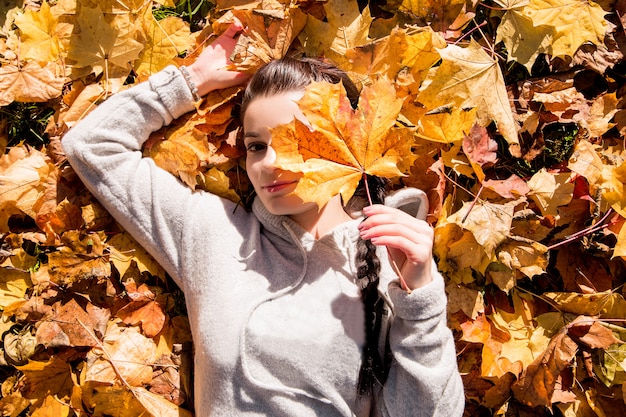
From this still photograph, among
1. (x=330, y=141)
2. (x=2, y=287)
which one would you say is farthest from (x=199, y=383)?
(x=330, y=141)

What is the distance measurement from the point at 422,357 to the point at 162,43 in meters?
1.40

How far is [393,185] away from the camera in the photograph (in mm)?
2014

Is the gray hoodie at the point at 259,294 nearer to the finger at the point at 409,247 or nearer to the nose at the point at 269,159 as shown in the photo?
the finger at the point at 409,247

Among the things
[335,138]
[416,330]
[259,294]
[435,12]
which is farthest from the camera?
[435,12]

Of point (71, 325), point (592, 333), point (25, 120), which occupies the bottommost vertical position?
point (592, 333)

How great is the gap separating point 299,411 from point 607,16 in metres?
1.82

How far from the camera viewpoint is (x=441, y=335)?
1.67 metres

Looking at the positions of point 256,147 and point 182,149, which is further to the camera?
point 182,149

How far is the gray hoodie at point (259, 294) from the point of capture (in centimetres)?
Result: 170

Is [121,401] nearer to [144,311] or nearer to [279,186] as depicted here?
[144,311]

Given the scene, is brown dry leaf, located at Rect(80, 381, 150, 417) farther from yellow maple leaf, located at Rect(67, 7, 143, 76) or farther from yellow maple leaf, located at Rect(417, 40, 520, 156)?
yellow maple leaf, located at Rect(417, 40, 520, 156)

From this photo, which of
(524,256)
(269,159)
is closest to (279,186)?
(269,159)

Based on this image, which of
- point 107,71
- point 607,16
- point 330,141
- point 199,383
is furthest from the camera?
point 607,16

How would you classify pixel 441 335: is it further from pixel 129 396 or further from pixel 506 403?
pixel 129 396
